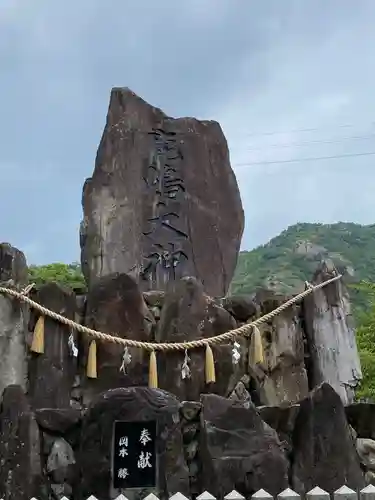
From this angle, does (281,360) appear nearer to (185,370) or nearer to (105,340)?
(185,370)

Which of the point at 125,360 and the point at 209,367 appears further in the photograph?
the point at 125,360

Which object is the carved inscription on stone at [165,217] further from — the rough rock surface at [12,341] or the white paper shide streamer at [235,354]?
the rough rock surface at [12,341]

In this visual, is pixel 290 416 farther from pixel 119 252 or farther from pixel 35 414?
pixel 119 252

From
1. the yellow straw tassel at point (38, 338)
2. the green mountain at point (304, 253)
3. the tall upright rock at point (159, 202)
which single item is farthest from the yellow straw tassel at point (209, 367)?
the green mountain at point (304, 253)

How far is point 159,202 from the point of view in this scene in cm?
823

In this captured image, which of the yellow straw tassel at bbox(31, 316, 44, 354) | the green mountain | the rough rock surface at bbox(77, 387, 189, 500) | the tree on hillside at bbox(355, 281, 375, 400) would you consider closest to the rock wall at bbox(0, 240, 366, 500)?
the rough rock surface at bbox(77, 387, 189, 500)

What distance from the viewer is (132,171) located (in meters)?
8.31

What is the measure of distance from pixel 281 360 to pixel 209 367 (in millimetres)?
1080

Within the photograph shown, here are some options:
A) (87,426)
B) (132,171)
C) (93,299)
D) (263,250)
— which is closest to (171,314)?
(93,299)

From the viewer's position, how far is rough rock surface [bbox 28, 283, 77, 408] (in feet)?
19.8

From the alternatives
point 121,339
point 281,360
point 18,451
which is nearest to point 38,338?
point 121,339

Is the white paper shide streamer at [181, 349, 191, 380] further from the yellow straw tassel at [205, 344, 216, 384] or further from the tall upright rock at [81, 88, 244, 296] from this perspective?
the tall upright rock at [81, 88, 244, 296]

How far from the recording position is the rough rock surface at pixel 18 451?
16.0 feet

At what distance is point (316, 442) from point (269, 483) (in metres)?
0.59
